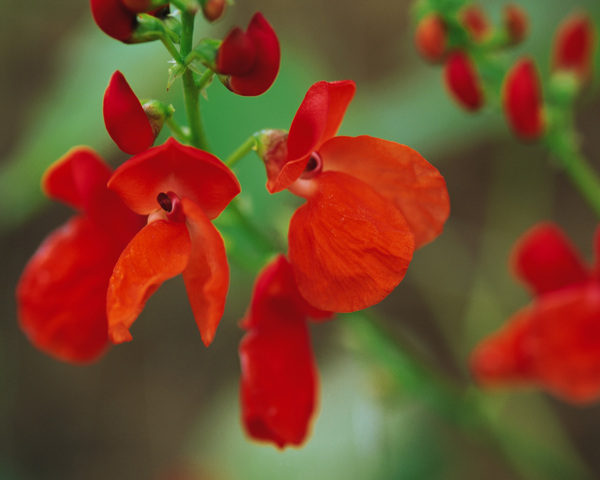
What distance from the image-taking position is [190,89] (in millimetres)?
499

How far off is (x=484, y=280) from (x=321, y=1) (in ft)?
3.63

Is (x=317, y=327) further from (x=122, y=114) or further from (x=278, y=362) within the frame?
(x=122, y=114)

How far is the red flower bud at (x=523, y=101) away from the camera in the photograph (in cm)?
85

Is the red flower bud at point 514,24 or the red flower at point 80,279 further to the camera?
the red flower bud at point 514,24

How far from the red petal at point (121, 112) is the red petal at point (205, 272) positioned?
0.07 meters

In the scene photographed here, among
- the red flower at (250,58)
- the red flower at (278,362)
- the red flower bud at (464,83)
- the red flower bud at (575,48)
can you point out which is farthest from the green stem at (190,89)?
the red flower bud at (575,48)

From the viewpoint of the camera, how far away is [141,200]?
0.53 metres

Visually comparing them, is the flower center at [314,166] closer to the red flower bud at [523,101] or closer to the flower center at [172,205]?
the flower center at [172,205]

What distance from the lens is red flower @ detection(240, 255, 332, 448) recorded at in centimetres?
60

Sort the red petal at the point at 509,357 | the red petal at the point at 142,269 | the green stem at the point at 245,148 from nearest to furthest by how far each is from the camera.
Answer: the red petal at the point at 142,269 < the green stem at the point at 245,148 < the red petal at the point at 509,357

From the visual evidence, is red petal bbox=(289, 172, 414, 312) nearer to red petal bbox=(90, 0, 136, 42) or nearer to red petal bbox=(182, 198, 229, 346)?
red petal bbox=(182, 198, 229, 346)

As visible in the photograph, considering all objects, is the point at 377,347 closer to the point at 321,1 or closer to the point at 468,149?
the point at 468,149

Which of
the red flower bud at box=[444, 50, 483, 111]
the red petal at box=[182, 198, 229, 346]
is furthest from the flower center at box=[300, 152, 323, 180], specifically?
the red flower bud at box=[444, 50, 483, 111]

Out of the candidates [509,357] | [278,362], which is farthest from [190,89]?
[509,357]
